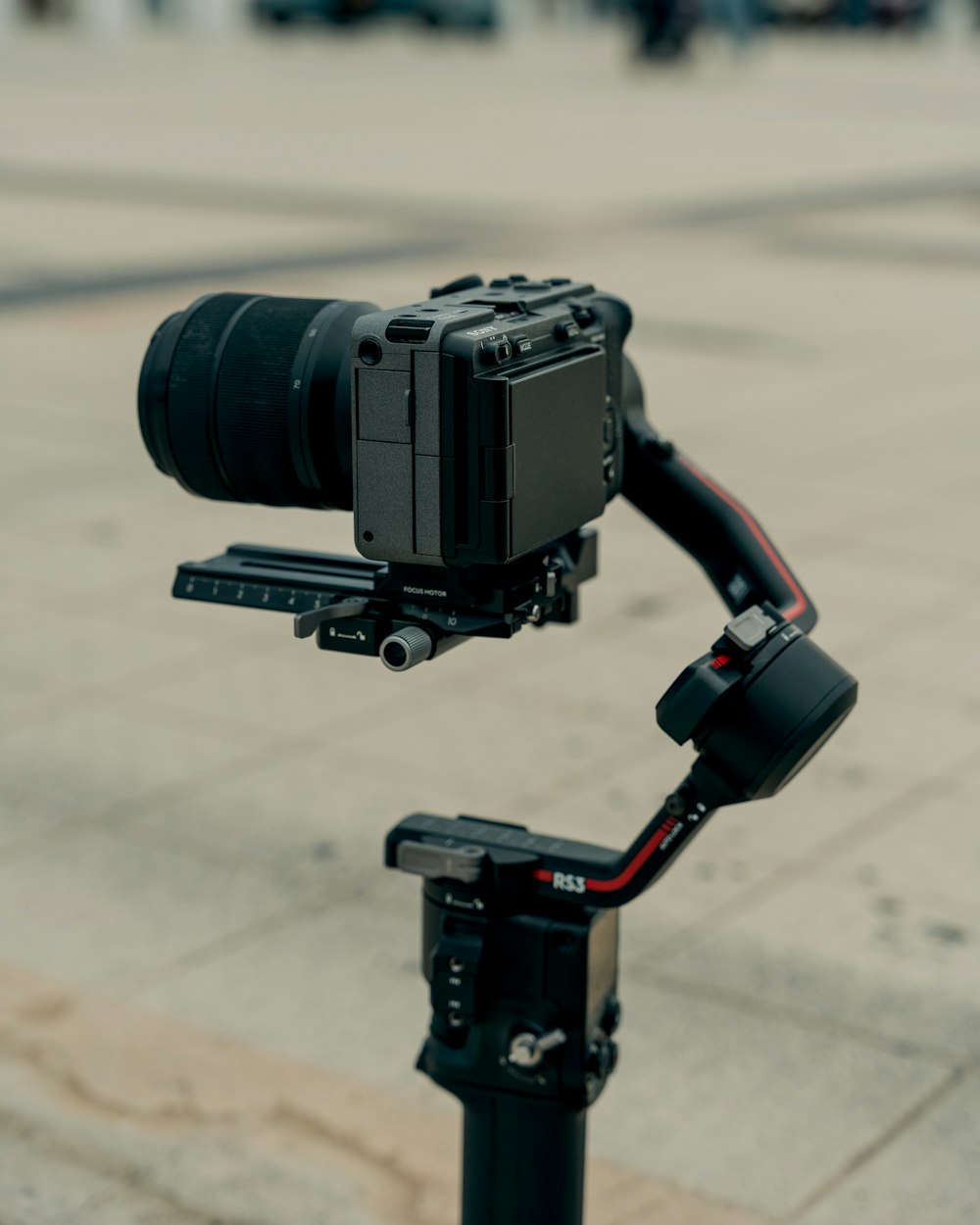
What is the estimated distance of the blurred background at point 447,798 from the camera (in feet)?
12.3

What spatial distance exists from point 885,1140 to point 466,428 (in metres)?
1.97

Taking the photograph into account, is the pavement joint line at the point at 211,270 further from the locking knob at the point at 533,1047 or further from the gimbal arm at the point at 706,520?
the locking knob at the point at 533,1047

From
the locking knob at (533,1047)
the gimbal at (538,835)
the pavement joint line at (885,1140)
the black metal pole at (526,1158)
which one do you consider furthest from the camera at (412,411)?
the pavement joint line at (885,1140)

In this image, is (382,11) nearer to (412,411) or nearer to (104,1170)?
(104,1170)

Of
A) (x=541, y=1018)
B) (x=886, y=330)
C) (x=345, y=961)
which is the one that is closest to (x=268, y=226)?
(x=886, y=330)

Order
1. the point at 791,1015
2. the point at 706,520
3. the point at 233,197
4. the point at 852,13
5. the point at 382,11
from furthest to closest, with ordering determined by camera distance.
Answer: the point at 852,13, the point at 382,11, the point at 233,197, the point at 791,1015, the point at 706,520

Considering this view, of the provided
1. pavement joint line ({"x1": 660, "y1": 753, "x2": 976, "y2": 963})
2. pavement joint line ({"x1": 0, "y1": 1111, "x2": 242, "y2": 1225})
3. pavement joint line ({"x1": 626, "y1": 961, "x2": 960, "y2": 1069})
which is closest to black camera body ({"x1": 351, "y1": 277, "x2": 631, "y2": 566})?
pavement joint line ({"x1": 0, "y1": 1111, "x2": 242, "y2": 1225})

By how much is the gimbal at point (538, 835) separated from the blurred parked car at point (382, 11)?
4595cm

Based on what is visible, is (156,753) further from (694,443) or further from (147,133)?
(147,133)

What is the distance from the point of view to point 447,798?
535 centimetres

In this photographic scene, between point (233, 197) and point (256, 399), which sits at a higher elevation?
point (256, 399)

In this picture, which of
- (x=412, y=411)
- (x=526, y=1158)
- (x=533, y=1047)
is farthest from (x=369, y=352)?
(x=526, y=1158)

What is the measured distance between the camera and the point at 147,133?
23625 mm

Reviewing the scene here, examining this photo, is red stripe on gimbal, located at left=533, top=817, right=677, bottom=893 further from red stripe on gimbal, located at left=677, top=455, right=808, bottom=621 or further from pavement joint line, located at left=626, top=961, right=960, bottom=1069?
pavement joint line, located at left=626, top=961, right=960, bottom=1069
